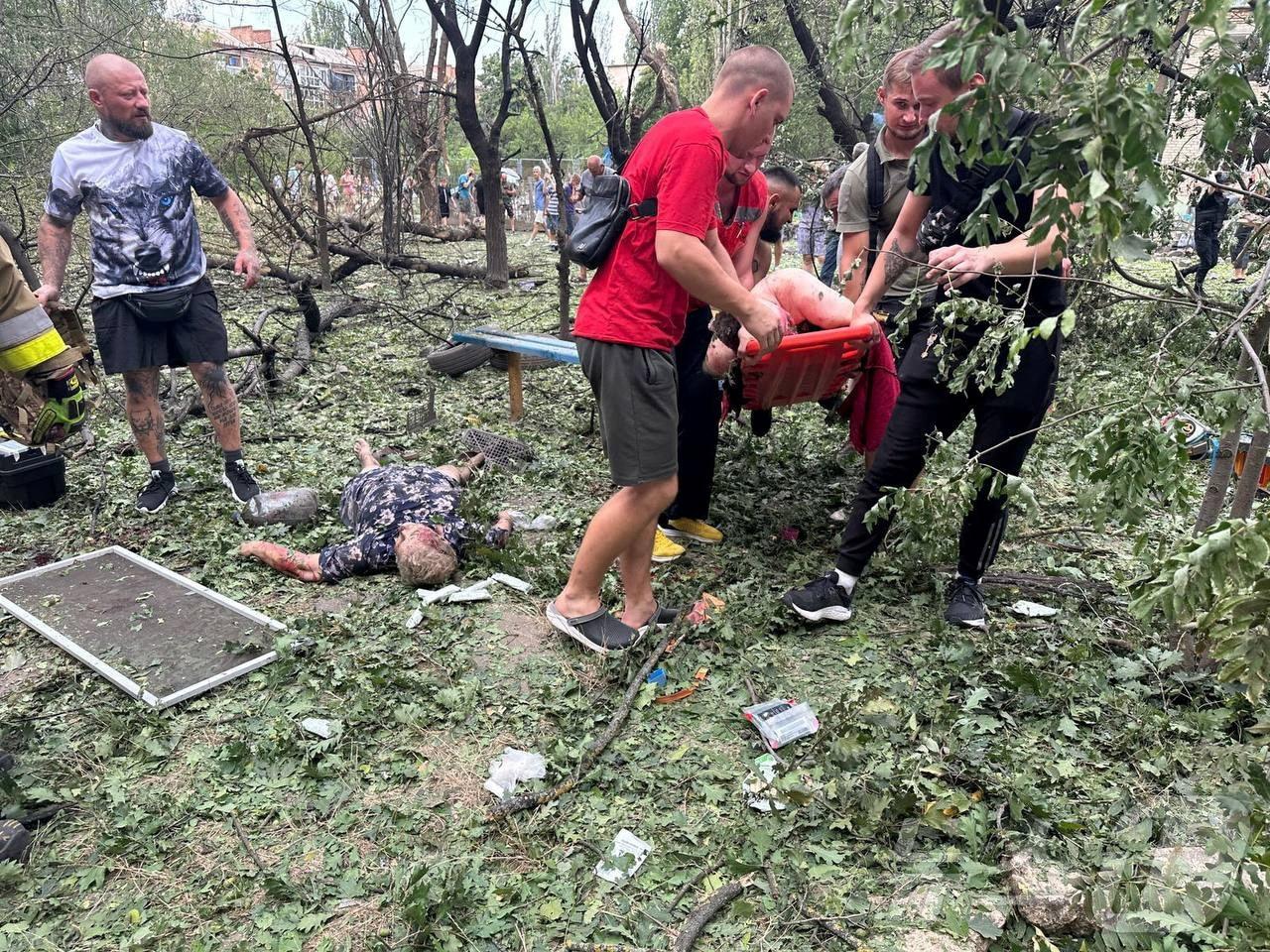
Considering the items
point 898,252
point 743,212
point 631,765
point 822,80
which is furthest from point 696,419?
point 822,80

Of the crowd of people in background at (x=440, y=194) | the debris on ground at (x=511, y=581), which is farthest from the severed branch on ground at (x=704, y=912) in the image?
the crowd of people in background at (x=440, y=194)

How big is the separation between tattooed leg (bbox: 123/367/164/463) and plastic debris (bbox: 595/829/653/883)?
347cm

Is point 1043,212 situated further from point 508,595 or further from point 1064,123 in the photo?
point 508,595

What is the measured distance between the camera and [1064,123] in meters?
1.17

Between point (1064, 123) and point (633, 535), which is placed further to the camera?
point (633, 535)

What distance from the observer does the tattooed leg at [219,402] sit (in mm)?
4449

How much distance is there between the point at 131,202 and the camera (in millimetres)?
4070

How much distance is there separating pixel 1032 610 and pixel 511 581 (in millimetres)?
2146

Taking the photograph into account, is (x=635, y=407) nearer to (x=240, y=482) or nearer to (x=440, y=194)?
(x=240, y=482)

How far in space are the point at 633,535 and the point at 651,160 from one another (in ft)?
4.06

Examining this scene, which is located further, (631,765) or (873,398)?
(873,398)

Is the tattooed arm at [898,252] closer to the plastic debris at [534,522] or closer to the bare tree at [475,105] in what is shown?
the plastic debris at [534,522]

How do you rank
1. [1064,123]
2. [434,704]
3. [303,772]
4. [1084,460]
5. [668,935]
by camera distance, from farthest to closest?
[434,704]
[303,772]
[668,935]
[1084,460]
[1064,123]

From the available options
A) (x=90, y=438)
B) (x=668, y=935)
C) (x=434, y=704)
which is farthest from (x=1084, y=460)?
(x=90, y=438)
